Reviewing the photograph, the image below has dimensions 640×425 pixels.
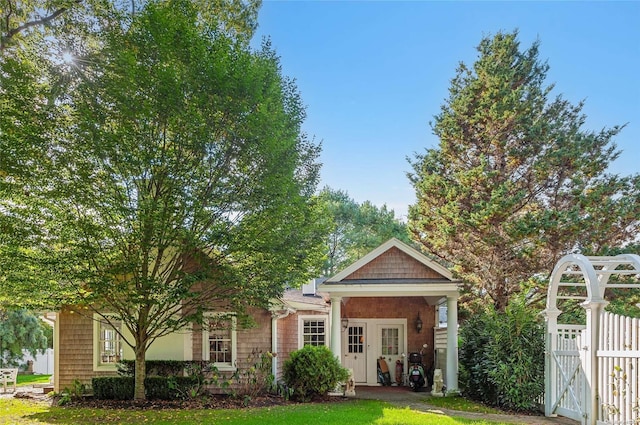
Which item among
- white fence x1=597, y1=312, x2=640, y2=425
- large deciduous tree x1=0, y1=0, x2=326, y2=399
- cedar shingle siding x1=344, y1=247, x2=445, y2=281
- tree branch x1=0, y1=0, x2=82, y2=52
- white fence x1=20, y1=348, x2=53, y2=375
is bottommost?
white fence x1=20, y1=348, x2=53, y2=375

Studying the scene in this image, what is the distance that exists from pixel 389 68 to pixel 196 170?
6551mm

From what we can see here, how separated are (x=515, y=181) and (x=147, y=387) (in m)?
12.5

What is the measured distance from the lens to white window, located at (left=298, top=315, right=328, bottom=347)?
15909 mm

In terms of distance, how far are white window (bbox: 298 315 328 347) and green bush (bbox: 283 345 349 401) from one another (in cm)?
271

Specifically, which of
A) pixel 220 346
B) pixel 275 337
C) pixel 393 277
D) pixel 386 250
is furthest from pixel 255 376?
pixel 386 250

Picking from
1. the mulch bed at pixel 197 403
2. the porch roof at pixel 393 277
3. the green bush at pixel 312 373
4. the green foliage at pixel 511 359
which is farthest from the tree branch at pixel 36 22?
the green foliage at pixel 511 359

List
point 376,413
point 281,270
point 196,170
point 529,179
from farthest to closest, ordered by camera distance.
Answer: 1. point 529,179
2. point 281,270
3. point 196,170
4. point 376,413

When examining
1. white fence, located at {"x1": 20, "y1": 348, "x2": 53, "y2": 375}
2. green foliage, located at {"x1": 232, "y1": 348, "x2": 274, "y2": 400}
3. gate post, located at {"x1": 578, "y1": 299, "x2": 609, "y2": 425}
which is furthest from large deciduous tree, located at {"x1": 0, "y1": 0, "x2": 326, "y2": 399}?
white fence, located at {"x1": 20, "y1": 348, "x2": 53, "y2": 375}

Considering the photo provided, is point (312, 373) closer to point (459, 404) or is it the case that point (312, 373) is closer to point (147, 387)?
point (459, 404)

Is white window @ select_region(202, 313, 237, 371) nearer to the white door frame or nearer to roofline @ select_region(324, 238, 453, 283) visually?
roofline @ select_region(324, 238, 453, 283)

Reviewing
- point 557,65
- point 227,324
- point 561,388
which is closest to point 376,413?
point 561,388

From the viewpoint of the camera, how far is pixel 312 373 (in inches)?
497

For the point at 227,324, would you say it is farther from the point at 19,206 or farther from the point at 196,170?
the point at 19,206

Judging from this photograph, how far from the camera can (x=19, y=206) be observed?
11.0 meters
